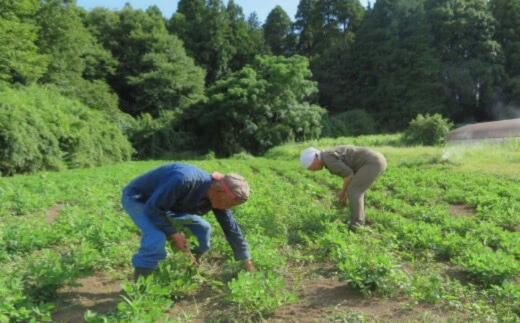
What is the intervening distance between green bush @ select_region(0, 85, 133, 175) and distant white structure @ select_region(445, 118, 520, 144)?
2063cm

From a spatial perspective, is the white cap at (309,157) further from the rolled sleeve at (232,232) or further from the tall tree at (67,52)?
the tall tree at (67,52)

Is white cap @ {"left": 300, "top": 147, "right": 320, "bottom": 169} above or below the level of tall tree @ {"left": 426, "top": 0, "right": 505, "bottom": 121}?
below

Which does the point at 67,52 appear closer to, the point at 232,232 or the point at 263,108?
the point at 263,108

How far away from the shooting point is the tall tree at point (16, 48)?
840 inches

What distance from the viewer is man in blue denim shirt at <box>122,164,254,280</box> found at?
342 centimetres

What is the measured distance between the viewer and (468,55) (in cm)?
3959

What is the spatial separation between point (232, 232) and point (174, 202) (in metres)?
0.69

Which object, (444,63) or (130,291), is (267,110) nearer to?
(444,63)

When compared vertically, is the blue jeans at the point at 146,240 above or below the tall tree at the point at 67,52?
below

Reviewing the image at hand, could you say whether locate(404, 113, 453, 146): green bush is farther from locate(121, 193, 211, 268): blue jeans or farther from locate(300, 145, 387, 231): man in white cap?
locate(121, 193, 211, 268): blue jeans

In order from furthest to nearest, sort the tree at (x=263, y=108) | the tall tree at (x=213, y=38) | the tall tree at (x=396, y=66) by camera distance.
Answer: the tall tree at (x=213, y=38), the tall tree at (x=396, y=66), the tree at (x=263, y=108)

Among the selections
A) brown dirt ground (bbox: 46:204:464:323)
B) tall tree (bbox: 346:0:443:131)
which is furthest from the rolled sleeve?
tall tree (bbox: 346:0:443:131)

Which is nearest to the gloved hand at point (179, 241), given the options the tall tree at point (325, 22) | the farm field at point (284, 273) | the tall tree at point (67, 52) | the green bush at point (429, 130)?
the farm field at point (284, 273)

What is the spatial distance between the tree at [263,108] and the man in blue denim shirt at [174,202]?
1149 inches
